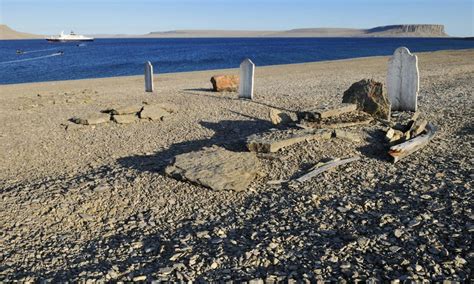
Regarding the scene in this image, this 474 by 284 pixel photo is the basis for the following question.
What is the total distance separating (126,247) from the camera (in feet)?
16.5

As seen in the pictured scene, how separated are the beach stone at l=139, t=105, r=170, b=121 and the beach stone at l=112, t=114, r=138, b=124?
21cm

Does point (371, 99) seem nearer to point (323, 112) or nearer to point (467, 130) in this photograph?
point (323, 112)

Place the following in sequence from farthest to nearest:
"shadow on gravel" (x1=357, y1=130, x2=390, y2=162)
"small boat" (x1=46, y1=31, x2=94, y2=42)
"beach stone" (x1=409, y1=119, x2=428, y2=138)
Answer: "small boat" (x1=46, y1=31, x2=94, y2=42) → "beach stone" (x1=409, y1=119, x2=428, y2=138) → "shadow on gravel" (x1=357, y1=130, x2=390, y2=162)

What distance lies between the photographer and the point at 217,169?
6.88 m

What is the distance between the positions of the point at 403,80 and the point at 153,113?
6711 millimetres

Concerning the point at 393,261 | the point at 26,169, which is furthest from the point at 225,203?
the point at 26,169

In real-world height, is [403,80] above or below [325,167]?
above

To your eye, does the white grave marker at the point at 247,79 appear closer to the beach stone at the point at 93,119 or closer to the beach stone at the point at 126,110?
the beach stone at the point at 126,110

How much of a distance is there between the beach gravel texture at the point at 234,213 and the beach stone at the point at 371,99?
68cm

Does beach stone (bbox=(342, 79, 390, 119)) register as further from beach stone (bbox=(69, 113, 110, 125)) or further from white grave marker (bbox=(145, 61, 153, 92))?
white grave marker (bbox=(145, 61, 153, 92))

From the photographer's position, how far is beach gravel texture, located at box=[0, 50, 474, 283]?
441 centimetres

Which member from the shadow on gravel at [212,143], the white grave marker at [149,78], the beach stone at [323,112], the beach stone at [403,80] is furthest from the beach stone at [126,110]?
the beach stone at [403,80]

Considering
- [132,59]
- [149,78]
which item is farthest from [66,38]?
[149,78]

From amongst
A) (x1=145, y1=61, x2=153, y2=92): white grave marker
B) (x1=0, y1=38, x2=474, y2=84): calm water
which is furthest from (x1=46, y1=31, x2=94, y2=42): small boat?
(x1=145, y1=61, x2=153, y2=92): white grave marker
